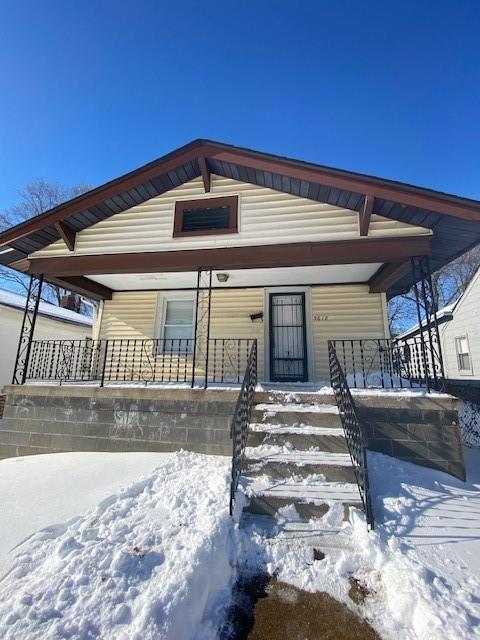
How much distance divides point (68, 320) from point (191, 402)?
1195 cm

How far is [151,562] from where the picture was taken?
2.56 m

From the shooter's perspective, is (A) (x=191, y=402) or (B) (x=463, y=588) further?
(A) (x=191, y=402)

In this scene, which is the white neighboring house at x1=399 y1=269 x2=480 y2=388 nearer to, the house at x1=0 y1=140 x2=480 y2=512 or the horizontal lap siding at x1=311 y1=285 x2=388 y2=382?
the horizontal lap siding at x1=311 y1=285 x2=388 y2=382

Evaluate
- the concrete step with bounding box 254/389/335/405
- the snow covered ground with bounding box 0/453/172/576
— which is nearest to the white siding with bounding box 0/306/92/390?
the snow covered ground with bounding box 0/453/172/576

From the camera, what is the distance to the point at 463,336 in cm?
1213

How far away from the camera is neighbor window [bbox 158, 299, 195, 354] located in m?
8.68

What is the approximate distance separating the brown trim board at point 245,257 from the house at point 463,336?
213 inches

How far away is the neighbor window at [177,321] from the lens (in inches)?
342

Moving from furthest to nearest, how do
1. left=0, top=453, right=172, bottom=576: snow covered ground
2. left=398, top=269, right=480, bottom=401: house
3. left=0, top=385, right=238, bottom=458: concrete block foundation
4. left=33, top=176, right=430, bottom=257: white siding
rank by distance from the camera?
left=398, top=269, right=480, bottom=401: house < left=33, top=176, right=430, bottom=257: white siding < left=0, top=385, right=238, bottom=458: concrete block foundation < left=0, top=453, right=172, bottom=576: snow covered ground

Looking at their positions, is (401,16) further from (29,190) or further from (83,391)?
(29,190)

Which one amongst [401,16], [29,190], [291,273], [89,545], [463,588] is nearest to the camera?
[463,588]

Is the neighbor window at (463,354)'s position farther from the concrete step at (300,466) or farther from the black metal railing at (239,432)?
the black metal railing at (239,432)

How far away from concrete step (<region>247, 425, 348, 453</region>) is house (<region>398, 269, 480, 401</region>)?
721 cm

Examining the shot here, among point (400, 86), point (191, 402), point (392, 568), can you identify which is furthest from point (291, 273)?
point (400, 86)
